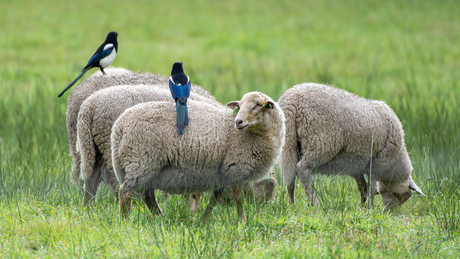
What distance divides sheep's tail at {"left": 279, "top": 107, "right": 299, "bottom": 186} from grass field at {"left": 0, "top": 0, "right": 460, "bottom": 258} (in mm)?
262

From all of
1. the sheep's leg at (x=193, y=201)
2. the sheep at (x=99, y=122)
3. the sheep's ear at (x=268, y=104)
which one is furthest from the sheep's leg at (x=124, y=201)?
the sheep's ear at (x=268, y=104)

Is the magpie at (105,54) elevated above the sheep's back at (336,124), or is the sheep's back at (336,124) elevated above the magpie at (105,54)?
the magpie at (105,54)

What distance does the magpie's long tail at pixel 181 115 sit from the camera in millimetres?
4062

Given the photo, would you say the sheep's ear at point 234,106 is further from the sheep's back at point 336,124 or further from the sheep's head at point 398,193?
the sheep's head at point 398,193

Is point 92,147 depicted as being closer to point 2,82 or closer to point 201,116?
point 201,116

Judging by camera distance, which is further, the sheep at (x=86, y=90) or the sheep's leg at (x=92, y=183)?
the sheep at (x=86, y=90)

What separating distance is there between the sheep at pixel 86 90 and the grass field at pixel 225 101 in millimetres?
262

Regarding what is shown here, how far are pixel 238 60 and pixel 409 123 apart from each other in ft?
27.6

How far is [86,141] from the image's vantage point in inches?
183

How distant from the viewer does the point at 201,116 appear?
4281 millimetres

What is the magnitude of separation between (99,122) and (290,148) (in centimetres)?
183

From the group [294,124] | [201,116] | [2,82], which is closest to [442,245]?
[294,124]

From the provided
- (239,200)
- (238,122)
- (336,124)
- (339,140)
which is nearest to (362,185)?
(339,140)

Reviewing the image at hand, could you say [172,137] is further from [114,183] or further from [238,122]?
[114,183]
